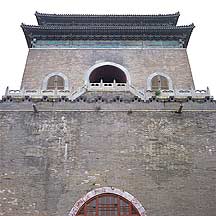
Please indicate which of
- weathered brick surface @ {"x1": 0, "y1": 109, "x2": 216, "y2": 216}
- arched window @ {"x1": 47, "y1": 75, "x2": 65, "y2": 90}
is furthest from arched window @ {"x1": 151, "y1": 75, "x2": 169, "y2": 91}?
arched window @ {"x1": 47, "y1": 75, "x2": 65, "y2": 90}

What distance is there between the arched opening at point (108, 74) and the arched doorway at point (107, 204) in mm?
8927

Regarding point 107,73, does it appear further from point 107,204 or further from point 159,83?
point 107,204

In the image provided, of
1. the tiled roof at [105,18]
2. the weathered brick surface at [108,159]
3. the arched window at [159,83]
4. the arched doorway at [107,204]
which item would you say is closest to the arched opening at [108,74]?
the arched window at [159,83]

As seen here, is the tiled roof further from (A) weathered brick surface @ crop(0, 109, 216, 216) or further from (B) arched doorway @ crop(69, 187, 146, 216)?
(B) arched doorway @ crop(69, 187, 146, 216)

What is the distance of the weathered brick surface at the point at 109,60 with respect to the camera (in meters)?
22.3

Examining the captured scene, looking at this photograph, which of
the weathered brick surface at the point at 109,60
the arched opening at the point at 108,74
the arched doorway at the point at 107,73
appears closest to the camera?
the weathered brick surface at the point at 109,60

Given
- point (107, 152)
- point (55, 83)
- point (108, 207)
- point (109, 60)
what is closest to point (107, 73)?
point (109, 60)

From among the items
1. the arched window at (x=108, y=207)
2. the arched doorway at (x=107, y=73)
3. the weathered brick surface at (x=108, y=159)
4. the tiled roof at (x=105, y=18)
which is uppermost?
the tiled roof at (x=105, y=18)

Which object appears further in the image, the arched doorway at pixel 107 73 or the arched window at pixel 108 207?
the arched doorway at pixel 107 73

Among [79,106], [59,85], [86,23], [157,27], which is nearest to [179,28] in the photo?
[157,27]

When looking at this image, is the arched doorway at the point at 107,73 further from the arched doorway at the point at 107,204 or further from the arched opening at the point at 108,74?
the arched doorway at the point at 107,204

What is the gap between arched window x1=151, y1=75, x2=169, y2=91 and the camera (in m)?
22.0

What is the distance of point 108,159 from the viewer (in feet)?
53.5

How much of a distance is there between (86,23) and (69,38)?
209cm
